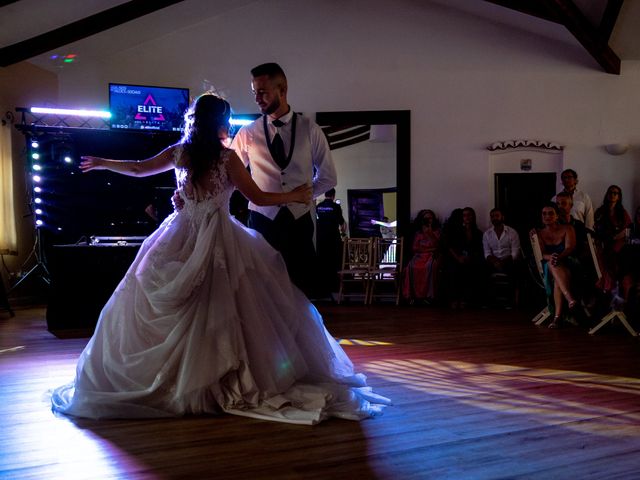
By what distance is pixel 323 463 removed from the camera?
2221 millimetres

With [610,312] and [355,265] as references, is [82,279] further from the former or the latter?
[610,312]

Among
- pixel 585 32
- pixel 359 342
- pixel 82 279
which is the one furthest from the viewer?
pixel 585 32

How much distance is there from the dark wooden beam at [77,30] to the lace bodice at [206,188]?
5552 mm

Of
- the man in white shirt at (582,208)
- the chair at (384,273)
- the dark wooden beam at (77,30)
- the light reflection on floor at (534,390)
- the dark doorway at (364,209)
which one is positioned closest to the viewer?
the light reflection on floor at (534,390)

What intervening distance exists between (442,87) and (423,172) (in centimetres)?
124

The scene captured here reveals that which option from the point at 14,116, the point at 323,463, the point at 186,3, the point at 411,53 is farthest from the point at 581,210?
the point at 14,116

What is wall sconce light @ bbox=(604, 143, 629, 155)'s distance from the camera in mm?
8477

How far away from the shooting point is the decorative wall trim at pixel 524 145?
8.77 metres

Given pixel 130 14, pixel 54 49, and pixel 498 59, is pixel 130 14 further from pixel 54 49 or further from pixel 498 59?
pixel 498 59

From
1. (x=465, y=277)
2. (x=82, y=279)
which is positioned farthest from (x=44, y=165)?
(x=465, y=277)

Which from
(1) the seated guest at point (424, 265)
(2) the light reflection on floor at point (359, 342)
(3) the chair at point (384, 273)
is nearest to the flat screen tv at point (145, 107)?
(3) the chair at point (384, 273)

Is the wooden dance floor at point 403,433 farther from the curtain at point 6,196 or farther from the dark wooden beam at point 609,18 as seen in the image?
the dark wooden beam at point 609,18

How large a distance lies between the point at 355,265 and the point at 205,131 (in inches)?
233

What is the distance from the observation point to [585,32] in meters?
7.64
